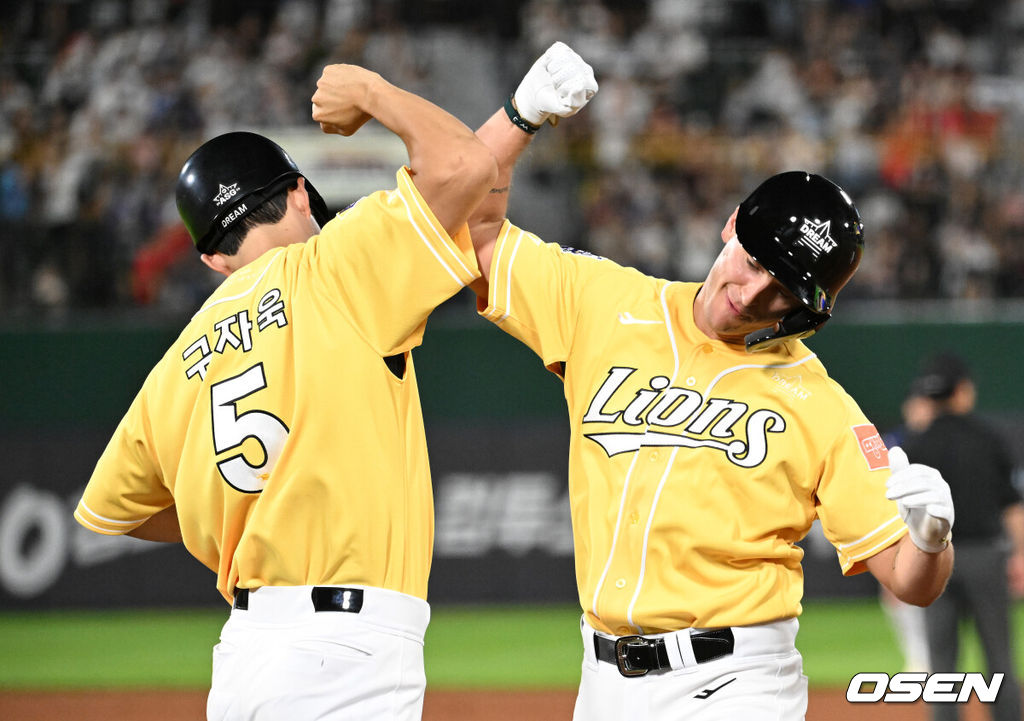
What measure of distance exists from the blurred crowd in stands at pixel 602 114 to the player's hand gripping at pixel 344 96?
9.53 meters

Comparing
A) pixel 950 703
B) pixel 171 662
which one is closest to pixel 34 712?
pixel 171 662

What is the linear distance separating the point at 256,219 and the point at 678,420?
1.29m

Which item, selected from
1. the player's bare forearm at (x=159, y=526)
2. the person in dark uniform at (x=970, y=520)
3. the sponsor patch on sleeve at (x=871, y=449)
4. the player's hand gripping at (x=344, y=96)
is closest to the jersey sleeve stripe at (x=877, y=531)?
the sponsor patch on sleeve at (x=871, y=449)

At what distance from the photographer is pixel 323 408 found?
9.15 ft

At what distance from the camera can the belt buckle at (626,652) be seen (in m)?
3.25

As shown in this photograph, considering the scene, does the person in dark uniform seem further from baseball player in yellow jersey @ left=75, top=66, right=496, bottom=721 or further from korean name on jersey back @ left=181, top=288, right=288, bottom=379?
korean name on jersey back @ left=181, top=288, right=288, bottom=379

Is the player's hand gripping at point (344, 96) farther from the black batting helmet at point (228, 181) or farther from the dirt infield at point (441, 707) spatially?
A: the dirt infield at point (441, 707)

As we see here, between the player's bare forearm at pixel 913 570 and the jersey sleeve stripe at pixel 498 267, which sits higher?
the jersey sleeve stripe at pixel 498 267

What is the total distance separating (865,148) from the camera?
538 inches

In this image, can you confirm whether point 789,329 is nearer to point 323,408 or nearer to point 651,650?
point 651,650

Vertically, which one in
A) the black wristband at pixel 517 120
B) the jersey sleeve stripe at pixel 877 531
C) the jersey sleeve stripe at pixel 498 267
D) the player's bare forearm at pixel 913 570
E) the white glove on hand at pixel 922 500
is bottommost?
the player's bare forearm at pixel 913 570

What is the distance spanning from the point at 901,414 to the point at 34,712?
8116mm

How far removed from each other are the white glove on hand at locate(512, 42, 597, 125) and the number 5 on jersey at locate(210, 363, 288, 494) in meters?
1.01

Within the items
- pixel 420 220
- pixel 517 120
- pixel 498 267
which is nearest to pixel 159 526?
pixel 498 267
